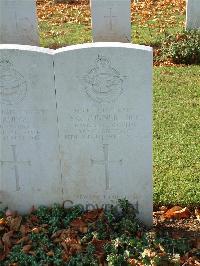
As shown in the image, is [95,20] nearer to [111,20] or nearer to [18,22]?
[111,20]

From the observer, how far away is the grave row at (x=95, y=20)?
9383 mm

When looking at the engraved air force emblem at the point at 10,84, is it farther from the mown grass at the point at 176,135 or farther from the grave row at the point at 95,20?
the grave row at the point at 95,20

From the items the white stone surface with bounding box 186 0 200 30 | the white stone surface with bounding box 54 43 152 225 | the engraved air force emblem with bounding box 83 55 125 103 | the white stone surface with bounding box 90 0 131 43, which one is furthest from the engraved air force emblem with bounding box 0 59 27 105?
the white stone surface with bounding box 186 0 200 30

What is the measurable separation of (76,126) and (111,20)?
210 inches

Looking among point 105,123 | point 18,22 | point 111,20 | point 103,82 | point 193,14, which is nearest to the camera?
point 103,82

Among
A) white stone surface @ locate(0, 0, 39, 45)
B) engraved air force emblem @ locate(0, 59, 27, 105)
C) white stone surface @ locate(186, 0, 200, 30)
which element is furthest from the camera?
white stone surface @ locate(186, 0, 200, 30)

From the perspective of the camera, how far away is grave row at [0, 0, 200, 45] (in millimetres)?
9383

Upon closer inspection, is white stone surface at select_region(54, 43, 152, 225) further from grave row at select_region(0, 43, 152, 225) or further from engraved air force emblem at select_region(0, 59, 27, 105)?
engraved air force emblem at select_region(0, 59, 27, 105)

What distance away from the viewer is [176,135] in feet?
21.5

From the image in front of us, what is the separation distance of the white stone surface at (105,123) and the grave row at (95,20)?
17.2 ft

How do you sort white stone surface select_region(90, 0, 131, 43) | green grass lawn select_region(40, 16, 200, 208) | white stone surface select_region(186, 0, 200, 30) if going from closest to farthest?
green grass lawn select_region(40, 16, 200, 208)
white stone surface select_region(90, 0, 131, 43)
white stone surface select_region(186, 0, 200, 30)

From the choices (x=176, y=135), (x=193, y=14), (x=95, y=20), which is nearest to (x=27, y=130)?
(x=176, y=135)

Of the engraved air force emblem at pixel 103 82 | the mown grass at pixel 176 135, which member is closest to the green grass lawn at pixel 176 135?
the mown grass at pixel 176 135

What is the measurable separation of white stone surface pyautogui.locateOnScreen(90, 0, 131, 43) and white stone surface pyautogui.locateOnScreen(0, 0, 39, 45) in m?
1.12
